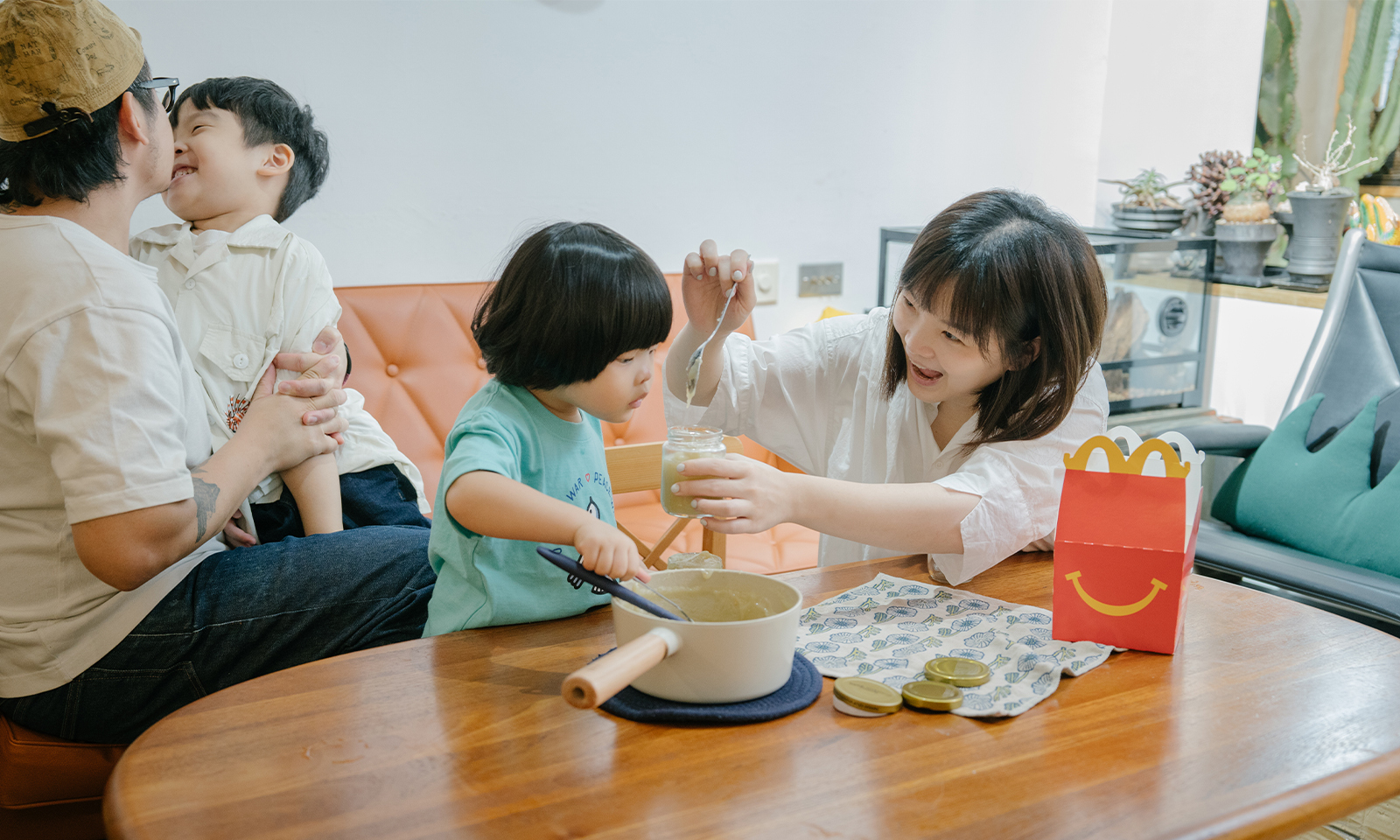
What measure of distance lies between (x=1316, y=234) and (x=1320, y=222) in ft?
0.13

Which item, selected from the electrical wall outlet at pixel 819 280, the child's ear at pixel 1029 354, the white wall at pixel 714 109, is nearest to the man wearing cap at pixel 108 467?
the child's ear at pixel 1029 354

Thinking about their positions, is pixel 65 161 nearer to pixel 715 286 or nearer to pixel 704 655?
pixel 715 286

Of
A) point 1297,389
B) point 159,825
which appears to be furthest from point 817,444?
point 1297,389

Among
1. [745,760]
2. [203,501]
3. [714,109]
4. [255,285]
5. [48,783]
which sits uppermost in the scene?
[714,109]

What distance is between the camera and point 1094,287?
1.27 m

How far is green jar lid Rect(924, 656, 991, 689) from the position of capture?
2.96 ft

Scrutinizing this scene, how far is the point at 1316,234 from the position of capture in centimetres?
307

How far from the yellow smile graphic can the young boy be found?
41.3 inches

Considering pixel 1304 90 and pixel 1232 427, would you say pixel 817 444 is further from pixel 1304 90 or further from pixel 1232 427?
pixel 1304 90

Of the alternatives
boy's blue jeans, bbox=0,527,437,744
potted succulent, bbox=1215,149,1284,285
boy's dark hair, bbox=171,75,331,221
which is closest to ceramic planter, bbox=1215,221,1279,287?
potted succulent, bbox=1215,149,1284,285

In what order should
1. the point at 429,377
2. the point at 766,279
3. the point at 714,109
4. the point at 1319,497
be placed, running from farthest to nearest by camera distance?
the point at 766,279, the point at 714,109, the point at 429,377, the point at 1319,497

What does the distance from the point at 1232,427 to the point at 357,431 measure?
1.91 m

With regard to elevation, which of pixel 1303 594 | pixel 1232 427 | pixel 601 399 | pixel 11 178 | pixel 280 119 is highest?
pixel 280 119

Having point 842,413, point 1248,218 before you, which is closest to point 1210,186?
point 1248,218
